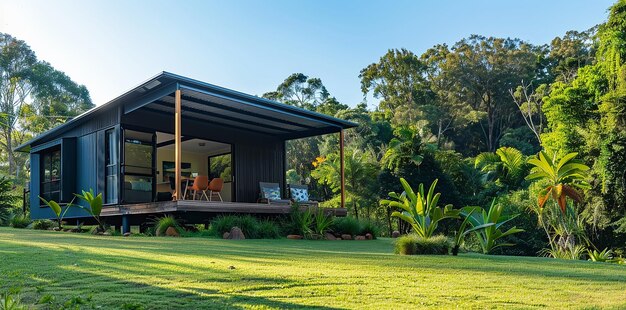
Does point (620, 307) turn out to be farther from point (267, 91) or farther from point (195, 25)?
point (267, 91)

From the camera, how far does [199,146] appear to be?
663 inches

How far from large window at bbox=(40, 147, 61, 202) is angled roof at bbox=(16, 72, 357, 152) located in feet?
1.71

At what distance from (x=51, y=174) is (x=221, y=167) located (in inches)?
192

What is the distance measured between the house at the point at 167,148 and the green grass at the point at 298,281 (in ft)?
15.9

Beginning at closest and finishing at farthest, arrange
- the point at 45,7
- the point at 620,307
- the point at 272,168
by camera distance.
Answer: the point at 620,307 < the point at 45,7 < the point at 272,168

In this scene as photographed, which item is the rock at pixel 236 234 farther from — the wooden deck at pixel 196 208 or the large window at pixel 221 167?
the large window at pixel 221 167

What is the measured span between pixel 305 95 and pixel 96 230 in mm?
28793

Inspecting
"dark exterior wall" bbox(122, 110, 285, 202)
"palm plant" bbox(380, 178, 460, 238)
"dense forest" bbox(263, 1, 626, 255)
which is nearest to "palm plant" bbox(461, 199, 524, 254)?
"palm plant" bbox(380, 178, 460, 238)

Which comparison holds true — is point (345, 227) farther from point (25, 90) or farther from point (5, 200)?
point (25, 90)

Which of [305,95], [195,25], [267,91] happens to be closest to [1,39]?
[267,91]

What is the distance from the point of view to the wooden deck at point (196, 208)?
405 inches

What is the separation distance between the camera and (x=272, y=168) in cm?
1633

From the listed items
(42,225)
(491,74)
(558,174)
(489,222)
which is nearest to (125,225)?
(42,225)

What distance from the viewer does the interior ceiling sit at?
52.4 feet
